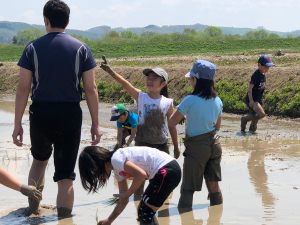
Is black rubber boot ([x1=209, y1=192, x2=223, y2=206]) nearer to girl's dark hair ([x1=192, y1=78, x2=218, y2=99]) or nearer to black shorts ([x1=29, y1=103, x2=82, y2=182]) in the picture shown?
girl's dark hair ([x1=192, y1=78, x2=218, y2=99])

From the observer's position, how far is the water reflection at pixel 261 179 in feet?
25.0

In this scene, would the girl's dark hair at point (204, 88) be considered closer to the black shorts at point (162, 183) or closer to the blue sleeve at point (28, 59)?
the black shorts at point (162, 183)

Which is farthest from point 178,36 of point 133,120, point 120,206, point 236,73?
point 120,206

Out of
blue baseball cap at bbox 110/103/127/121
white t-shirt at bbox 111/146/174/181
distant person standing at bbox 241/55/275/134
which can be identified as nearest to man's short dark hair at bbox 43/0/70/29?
white t-shirt at bbox 111/146/174/181

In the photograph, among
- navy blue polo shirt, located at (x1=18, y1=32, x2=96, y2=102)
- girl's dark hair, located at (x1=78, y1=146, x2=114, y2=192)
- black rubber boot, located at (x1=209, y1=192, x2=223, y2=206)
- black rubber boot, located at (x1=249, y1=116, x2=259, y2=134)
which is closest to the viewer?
girl's dark hair, located at (x1=78, y1=146, x2=114, y2=192)

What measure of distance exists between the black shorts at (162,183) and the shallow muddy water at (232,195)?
108 centimetres

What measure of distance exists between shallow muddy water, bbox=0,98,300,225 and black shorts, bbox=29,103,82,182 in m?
0.58

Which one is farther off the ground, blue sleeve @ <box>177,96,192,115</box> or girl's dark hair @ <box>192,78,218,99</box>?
girl's dark hair @ <box>192,78,218,99</box>

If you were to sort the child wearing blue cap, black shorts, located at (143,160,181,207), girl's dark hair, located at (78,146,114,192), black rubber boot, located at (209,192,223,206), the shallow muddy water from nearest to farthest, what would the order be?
girl's dark hair, located at (78,146,114,192) < black shorts, located at (143,160,181,207) < the shallow muddy water < the child wearing blue cap < black rubber boot, located at (209,192,223,206)

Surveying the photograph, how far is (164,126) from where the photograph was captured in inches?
315

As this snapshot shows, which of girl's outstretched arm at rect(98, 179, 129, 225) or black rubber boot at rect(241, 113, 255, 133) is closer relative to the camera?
girl's outstretched arm at rect(98, 179, 129, 225)

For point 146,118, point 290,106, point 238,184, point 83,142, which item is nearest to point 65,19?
point 146,118

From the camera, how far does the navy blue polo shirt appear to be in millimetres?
6816

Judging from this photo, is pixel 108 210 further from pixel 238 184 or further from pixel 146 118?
pixel 238 184
